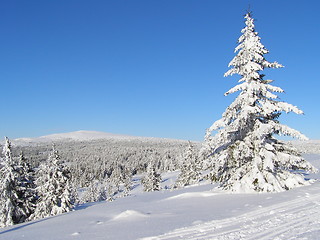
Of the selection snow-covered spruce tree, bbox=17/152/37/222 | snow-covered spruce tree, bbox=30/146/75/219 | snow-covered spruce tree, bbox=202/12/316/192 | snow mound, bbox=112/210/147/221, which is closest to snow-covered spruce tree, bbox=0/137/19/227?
snow-covered spruce tree, bbox=17/152/37/222

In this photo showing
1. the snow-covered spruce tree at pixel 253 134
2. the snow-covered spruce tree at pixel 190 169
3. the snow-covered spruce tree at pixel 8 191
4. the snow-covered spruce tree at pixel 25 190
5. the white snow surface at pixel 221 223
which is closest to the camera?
the white snow surface at pixel 221 223

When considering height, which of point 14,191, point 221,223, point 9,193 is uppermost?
point 221,223

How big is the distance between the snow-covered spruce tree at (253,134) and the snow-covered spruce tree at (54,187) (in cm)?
1962

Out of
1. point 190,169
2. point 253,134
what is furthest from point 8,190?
point 190,169

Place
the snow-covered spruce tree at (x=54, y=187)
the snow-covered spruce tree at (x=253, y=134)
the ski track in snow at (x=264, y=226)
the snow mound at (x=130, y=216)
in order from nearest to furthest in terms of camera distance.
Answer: the ski track in snow at (x=264, y=226) < the snow mound at (x=130, y=216) < the snow-covered spruce tree at (x=253, y=134) < the snow-covered spruce tree at (x=54, y=187)

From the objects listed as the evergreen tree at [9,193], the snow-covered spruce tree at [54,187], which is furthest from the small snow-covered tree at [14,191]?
the snow-covered spruce tree at [54,187]

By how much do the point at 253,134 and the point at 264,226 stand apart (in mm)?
7453

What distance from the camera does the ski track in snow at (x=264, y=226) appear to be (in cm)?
659

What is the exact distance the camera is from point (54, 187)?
90.5ft

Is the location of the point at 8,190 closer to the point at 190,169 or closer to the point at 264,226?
the point at 264,226

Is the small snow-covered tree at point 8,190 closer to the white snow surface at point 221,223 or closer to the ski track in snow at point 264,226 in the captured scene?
the white snow surface at point 221,223

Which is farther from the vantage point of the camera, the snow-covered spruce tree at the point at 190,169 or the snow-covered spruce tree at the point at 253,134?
the snow-covered spruce tree at the point at 190,169

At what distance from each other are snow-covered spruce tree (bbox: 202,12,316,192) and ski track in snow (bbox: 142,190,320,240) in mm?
4196

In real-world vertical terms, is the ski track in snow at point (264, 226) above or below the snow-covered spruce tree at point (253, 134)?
below
